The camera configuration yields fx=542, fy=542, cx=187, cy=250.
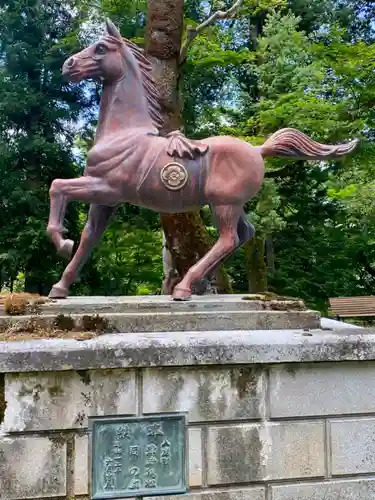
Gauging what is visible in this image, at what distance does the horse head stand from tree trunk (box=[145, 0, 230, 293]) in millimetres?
3499

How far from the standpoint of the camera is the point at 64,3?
13.9 metres

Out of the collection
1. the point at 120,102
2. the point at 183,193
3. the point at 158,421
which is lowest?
the point at 158,421

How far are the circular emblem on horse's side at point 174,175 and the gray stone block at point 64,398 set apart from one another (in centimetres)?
134

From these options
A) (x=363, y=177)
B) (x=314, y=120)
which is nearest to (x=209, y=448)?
(x=314, y=120)

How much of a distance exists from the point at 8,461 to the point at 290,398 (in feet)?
4.94

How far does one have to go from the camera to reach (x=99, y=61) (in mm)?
3658

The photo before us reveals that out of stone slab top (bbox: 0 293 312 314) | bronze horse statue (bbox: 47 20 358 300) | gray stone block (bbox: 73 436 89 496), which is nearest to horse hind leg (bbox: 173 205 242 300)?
bronze horse statue (bbox: 47 20 358 300)

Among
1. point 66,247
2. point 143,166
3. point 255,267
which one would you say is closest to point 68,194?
point 66,247

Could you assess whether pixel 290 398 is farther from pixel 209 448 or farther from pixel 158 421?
pixel 158 421

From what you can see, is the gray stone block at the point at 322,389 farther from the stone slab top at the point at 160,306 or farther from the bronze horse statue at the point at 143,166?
the bronze horse statue at the point at 143,166

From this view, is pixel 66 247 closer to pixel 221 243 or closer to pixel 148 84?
pixel 221 243

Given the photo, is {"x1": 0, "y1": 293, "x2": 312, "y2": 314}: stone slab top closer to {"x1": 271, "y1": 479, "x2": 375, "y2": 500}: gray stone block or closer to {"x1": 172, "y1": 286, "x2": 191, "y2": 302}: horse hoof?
{"x1": 172, "y1": 286, "x2": 191, "y2": 302}: horse hoof

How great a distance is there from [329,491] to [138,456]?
110 cm

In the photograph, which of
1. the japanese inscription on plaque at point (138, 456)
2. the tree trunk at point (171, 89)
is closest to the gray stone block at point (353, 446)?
the japanese inscription on plaque at point (138, 456)
